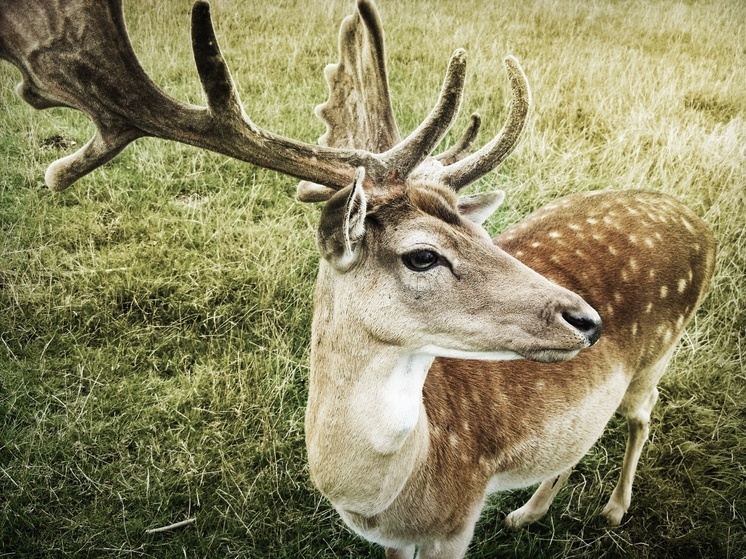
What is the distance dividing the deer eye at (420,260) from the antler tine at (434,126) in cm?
15

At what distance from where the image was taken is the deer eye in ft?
3.06

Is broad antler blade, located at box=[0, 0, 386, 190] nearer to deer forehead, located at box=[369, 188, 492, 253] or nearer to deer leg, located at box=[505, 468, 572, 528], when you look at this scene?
deer forehead, located at box=[369, 188, 492, 253]

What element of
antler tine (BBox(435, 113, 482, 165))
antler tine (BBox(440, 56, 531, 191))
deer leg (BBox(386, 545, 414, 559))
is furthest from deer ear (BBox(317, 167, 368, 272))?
deer leg (BBox(386, 545, 414, 559))

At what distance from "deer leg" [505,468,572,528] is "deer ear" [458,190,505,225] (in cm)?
83

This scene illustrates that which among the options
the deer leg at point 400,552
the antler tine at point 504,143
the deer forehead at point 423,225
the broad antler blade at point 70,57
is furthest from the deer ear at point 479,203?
the deer leg at point 400,552

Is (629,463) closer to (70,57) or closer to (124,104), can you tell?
(124,104)

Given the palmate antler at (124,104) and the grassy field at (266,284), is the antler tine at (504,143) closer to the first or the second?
the palmate antler at (124,104)

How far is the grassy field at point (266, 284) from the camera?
4.93 feet

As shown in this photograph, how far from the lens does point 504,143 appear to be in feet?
3.56

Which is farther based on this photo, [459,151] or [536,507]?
[536,507]

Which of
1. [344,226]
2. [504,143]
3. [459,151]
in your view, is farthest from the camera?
[459,151]

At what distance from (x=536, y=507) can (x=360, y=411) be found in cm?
85

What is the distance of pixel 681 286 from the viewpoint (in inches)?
55.7

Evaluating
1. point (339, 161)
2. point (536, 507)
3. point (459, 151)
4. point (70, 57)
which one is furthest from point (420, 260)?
point (536, 507)
